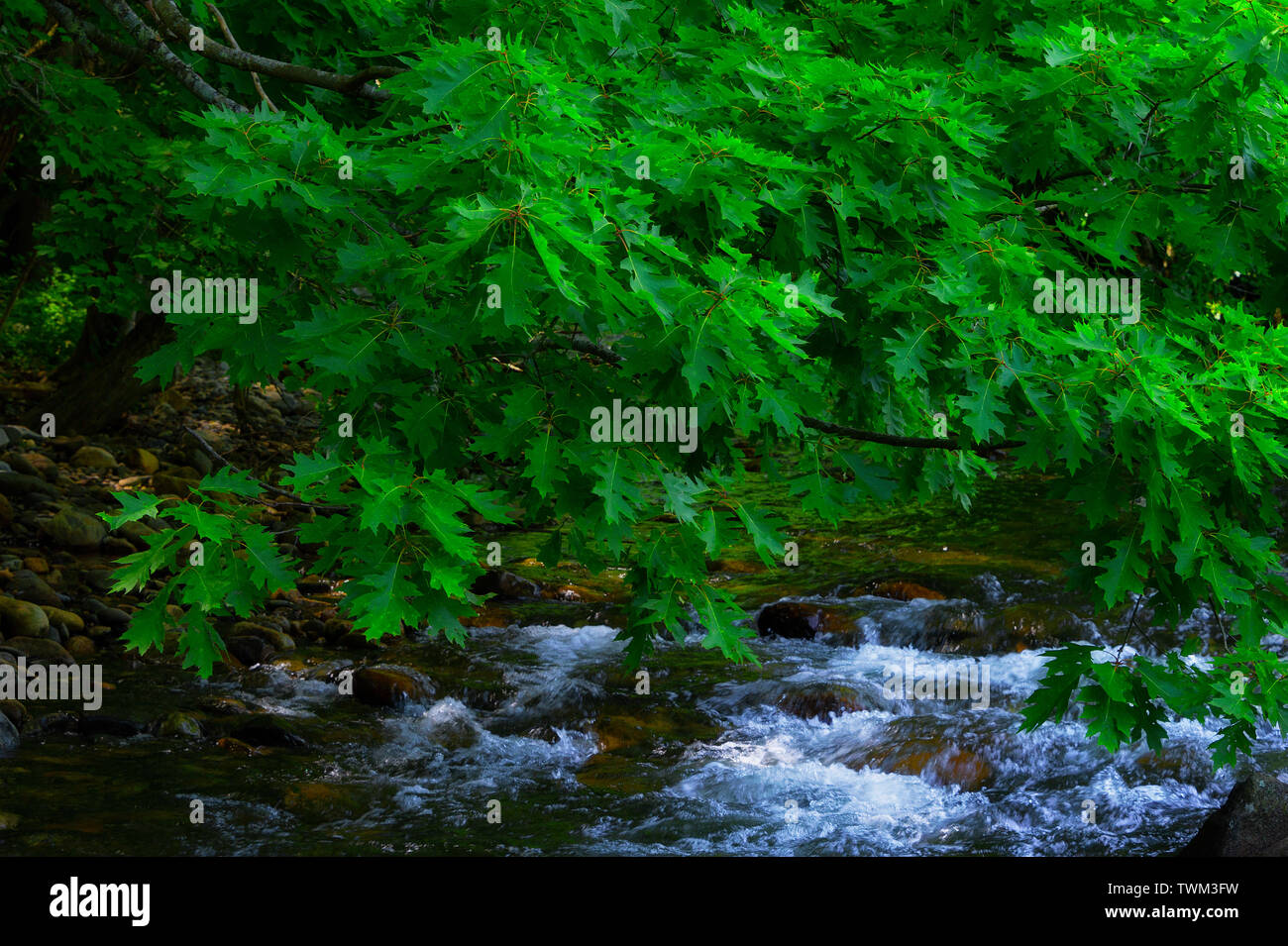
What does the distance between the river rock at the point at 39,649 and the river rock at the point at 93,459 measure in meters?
4.58

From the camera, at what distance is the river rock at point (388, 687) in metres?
9.26

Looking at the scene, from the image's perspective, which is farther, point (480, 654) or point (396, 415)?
point (480, 654)

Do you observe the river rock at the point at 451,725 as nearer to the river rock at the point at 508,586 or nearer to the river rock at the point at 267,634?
the river rock at the point at 267,634

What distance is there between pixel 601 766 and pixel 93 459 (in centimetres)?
825

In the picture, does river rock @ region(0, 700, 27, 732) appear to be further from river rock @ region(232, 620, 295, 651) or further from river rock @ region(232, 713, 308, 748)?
river rock @ region(232, 620, 295, 651)

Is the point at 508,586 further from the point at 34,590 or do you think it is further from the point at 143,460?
the point at 143,460

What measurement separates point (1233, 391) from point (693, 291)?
208 centimetres

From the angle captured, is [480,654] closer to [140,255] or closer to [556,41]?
[140,255]

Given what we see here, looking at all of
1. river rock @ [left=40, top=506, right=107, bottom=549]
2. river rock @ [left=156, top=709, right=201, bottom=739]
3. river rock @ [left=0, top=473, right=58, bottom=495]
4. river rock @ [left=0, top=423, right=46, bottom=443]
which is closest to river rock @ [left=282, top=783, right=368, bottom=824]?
river rock @ [left=156, top=709, right=201, bottom=739]

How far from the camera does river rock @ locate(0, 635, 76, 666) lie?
9.12m

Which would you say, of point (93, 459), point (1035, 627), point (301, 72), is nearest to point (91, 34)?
point (301, 72)

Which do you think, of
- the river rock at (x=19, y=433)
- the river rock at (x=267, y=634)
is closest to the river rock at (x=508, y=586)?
the river rock at (x=267, y=634)

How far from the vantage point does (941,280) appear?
4.36 m

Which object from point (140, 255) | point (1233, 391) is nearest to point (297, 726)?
point (140, 255)
